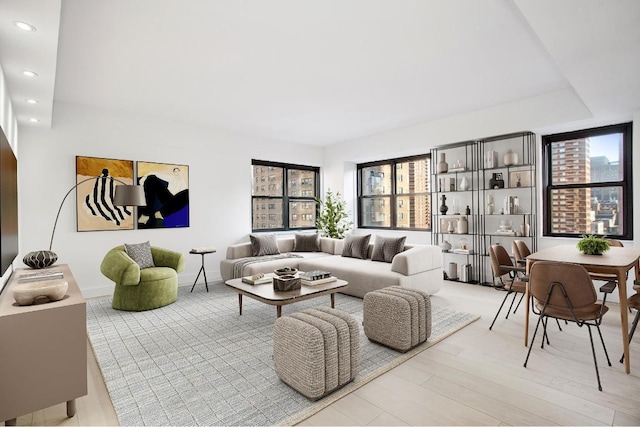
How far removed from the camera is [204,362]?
8.92ft

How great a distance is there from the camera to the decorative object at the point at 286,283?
3.46 metres

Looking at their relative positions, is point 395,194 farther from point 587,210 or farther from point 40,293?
point 40,293

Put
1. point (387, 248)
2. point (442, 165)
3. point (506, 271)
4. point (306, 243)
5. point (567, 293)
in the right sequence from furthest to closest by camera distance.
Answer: point (306, 243) → point (442, 165) → point (387, 248) → point (506, 271) → point (567, 293)

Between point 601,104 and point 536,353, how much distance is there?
2979 millimetres

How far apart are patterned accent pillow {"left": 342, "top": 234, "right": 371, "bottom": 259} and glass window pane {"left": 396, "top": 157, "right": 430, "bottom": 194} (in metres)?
1.86

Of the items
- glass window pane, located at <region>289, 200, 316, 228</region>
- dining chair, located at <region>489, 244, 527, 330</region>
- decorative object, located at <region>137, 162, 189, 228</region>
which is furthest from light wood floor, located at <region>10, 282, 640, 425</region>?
glass window pane, located at <region>289, 200, 316, 228</region>

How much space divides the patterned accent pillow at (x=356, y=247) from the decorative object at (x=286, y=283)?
206cm

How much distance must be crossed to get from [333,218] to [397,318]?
448cm

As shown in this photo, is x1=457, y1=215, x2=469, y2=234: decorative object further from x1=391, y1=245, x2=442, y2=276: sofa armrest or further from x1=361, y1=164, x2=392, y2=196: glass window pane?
x1=361, y1=164, x2=392, y2=196: glass window pane

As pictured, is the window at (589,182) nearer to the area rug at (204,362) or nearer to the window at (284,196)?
the area rug at (204,362)

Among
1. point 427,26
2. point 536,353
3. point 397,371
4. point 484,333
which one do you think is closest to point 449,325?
point 484,333

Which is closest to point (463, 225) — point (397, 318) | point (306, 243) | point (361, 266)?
point (361, 266)

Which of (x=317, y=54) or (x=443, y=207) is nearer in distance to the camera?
(x=317, y=54)

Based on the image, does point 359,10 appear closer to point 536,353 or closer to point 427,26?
point 427,26
